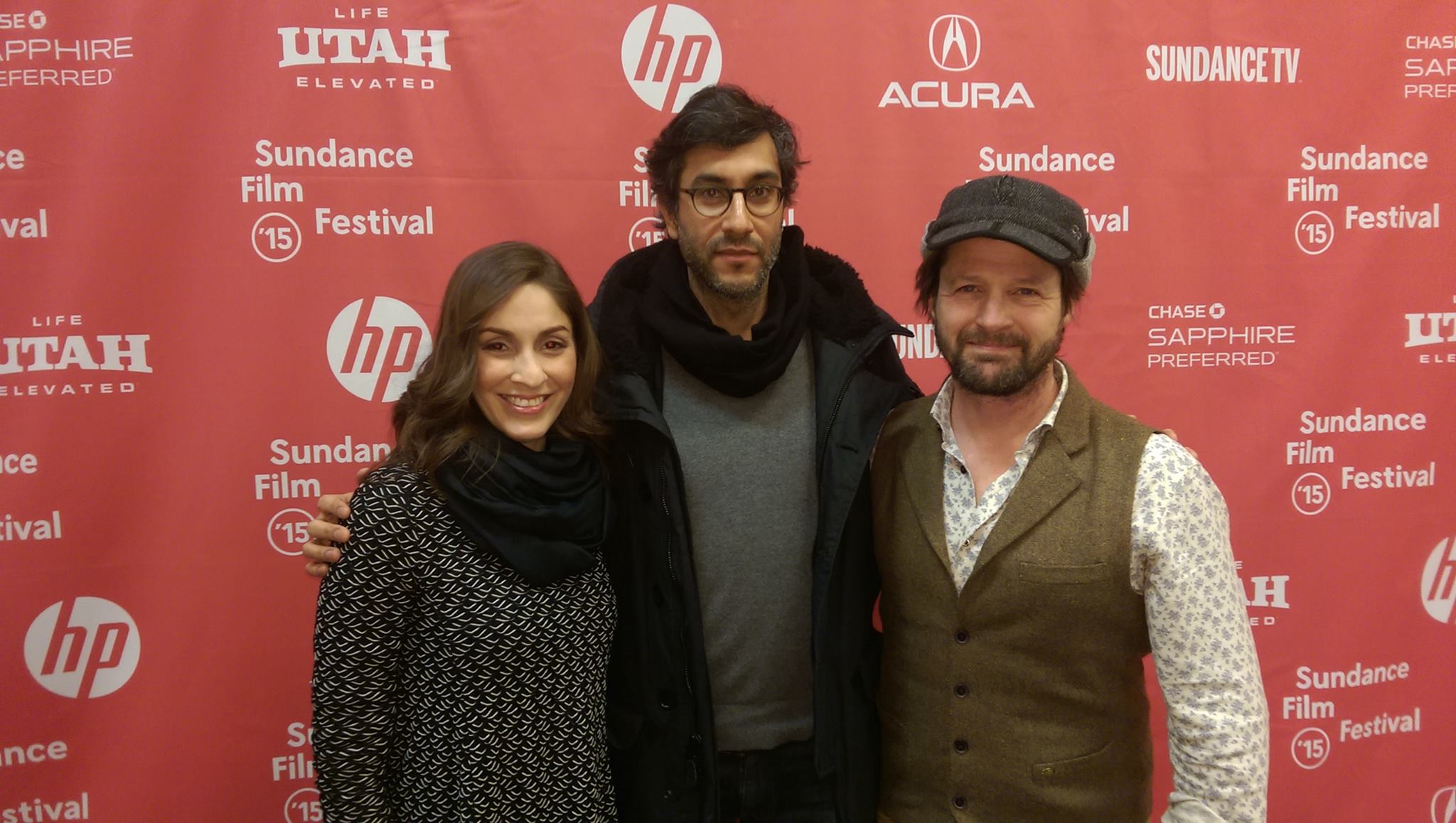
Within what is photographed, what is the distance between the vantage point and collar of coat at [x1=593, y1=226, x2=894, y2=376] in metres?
1.66

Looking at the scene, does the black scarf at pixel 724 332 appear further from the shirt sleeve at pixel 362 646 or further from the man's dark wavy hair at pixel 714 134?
the shirt sleeve at pixel 362 646

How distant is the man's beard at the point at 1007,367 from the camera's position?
1385 millimetres

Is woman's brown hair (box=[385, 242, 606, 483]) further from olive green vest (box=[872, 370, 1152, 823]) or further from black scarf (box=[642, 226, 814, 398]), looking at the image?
olive green vest (box=[872, 370, 1152, 823])

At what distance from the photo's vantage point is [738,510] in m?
1.65

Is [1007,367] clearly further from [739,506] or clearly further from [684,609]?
[684,609]

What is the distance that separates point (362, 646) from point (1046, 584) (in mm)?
1040

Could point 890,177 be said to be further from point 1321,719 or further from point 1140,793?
point 1321,719

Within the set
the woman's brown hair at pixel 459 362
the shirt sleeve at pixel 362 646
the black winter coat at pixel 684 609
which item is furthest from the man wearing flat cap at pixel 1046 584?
the shirt sleeve at pixel 362 646

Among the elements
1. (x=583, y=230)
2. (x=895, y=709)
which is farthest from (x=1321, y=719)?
(x=583, y=230)

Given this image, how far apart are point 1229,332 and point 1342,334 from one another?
35 centimetres

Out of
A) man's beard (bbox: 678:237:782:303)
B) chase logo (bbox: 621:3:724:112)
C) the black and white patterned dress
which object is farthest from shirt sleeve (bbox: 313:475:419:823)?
chase logo (bbox: 621:3:724:112)

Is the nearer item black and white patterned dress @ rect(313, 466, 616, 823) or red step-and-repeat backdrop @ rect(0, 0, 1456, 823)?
black and white patterned dress @ rect(313, 466, 616, 823)

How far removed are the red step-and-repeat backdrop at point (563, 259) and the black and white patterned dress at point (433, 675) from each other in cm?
95

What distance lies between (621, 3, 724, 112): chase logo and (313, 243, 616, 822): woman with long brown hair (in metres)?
0.95
